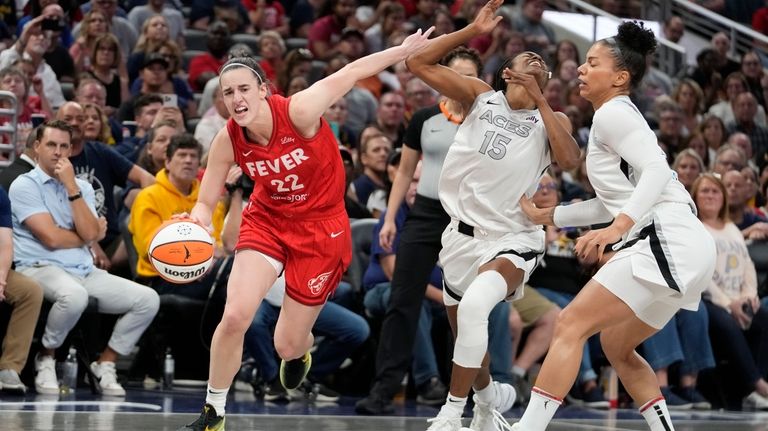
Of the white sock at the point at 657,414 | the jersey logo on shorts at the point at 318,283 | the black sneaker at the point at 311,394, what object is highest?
the jersey logo on shorts at the point at 318,283

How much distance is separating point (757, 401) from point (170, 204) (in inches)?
190

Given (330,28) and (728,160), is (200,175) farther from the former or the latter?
(330,28)

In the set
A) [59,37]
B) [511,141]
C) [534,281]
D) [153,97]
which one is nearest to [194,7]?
[59,37]

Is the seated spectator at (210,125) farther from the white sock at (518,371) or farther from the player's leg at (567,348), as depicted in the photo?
the player's leg at (567,348)

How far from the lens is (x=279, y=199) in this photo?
6.48 m

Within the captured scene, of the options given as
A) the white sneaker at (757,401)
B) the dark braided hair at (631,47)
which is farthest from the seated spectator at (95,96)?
the dark braided hair at (631,47)

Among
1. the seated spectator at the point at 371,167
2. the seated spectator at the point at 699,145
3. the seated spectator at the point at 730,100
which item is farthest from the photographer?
the seated spectator at the point at 730,100

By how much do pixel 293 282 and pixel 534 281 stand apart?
375 centimetres

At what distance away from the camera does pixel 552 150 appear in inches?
269

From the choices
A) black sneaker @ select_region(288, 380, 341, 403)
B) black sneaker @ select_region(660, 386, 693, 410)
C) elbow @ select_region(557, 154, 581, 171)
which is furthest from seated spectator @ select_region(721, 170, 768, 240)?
elbow @ select_region(557, 154, 581, 171)

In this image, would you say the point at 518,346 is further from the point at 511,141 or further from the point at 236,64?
the point at 236,64

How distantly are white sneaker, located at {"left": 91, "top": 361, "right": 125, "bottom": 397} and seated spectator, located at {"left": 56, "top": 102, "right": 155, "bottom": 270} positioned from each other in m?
0.87

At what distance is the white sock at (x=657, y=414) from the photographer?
6.05 metres

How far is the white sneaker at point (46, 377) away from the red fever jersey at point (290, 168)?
2779mm
